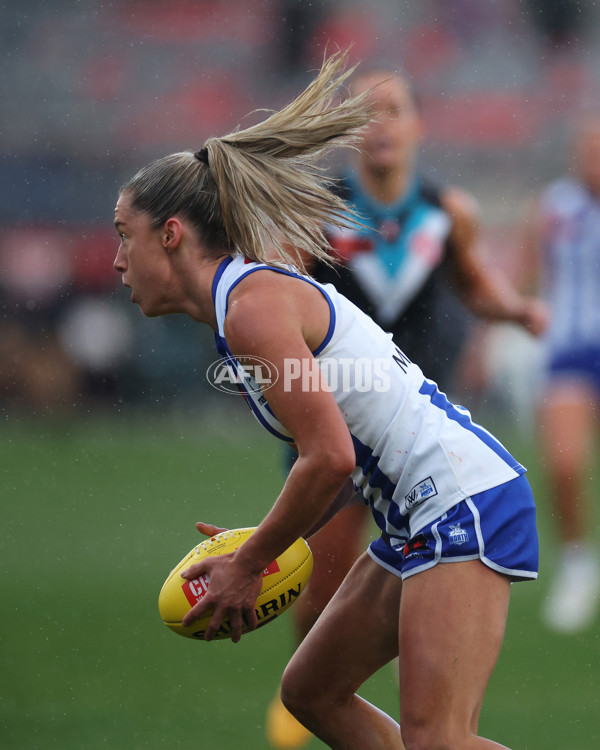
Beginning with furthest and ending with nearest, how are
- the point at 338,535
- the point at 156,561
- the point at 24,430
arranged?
1. the point at 24,430
2. the point at 156,561
3. the point at 338,535

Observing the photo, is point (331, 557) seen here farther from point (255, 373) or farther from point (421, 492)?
point (255, 373)

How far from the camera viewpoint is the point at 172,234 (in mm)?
2934

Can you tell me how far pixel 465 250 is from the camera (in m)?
5.06

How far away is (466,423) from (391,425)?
227 millimetres

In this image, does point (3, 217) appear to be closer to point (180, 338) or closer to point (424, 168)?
point (180, 338)

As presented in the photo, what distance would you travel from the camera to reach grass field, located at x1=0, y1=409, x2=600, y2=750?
4254mm

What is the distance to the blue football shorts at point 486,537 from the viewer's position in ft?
9.07

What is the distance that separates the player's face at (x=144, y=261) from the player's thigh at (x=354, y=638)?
36.1 inches

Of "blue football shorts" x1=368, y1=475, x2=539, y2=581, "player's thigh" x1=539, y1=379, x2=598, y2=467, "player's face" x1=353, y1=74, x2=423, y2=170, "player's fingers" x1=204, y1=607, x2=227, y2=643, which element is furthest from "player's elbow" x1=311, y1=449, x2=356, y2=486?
"player's thigh" x1=539, y1=379, x2=598, y2=467

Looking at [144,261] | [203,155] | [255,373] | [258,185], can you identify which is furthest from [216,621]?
[203,155]

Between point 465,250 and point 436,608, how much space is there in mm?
2606

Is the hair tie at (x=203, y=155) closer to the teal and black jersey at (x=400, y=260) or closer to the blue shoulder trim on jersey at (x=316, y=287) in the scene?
the blue shoulder trim on jersey at (x=316, y=287)

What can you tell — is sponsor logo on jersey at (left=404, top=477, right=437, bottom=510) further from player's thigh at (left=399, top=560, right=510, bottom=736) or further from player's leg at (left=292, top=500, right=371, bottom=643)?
player's leg at (left=292, top=500, right=371, bottom=643)

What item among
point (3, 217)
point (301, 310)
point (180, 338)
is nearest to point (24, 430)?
point (180, 338)
